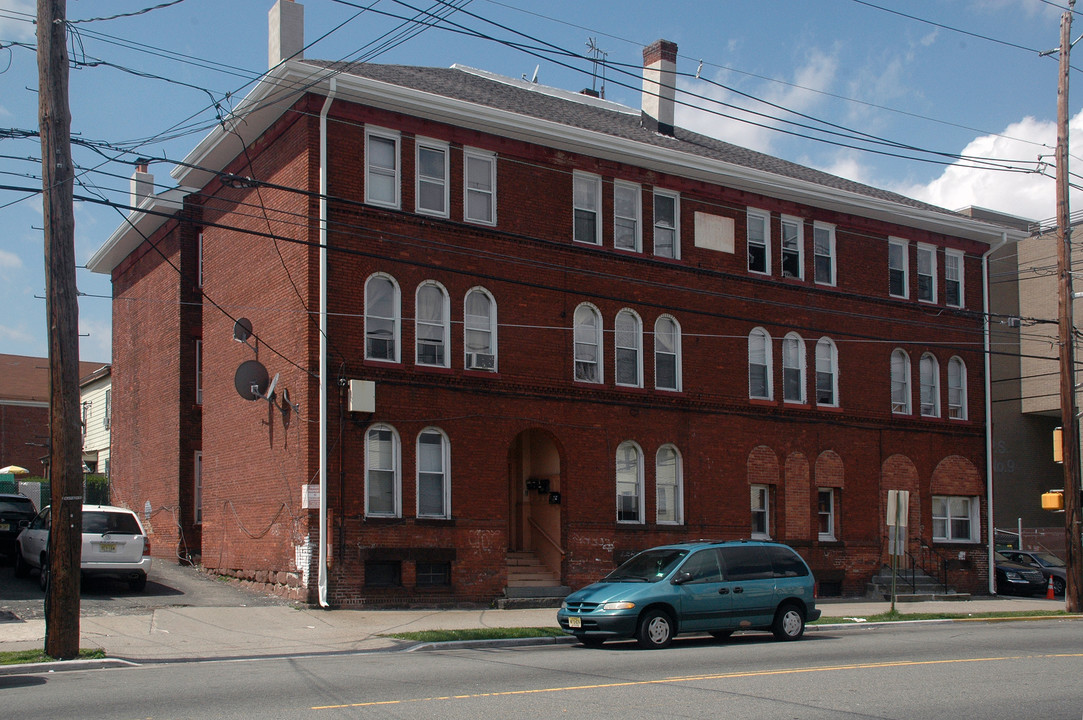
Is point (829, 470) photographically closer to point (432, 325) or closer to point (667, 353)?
point (667, 353)

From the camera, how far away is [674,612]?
635 inches

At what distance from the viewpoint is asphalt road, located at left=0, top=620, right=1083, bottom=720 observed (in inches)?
388

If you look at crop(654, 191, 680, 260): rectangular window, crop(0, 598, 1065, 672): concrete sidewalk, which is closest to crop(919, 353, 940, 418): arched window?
crop(654, 191, 680, 260): rectangular window

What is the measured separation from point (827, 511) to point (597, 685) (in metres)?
18.5

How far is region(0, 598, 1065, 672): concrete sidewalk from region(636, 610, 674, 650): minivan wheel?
3.38 m

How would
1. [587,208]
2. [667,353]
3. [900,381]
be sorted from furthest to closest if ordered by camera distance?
[900,381]
[667,353]
[587,208]

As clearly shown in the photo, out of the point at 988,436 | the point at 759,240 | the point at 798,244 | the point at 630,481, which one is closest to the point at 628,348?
the point at 630,481

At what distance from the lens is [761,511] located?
27.4 meters

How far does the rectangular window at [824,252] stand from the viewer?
29.0 metres

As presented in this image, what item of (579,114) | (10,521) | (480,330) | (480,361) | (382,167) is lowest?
(10,521)

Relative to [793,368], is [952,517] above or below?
below

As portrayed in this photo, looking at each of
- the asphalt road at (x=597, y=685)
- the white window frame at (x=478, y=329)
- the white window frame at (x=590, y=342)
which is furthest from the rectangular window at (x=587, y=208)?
the asphalt road at (x=597, y=685)

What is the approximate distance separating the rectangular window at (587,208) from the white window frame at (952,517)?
1322 cm

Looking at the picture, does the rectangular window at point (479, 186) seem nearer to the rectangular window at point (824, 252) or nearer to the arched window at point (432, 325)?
the arched window at point (432, 325)
